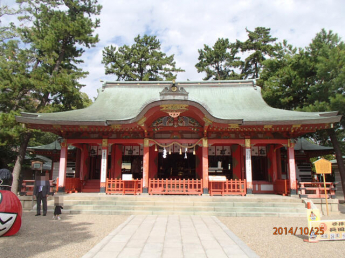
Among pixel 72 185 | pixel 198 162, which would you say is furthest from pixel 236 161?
pixel 72 185

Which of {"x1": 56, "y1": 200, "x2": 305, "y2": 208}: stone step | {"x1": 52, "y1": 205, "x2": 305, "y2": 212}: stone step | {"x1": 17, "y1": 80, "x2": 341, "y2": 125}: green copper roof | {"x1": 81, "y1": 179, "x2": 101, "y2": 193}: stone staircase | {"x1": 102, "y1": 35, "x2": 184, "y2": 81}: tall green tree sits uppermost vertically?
{"x1": 102, "y1": 35, "x2": 184, "y2": 81}: tall green tree

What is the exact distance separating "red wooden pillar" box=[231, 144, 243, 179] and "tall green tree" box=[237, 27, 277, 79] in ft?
67.8

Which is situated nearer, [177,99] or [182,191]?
[177,99]

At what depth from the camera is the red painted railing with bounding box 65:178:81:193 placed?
1258cm

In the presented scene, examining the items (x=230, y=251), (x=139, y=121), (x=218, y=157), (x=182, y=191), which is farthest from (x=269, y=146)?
(x=230, y=251)

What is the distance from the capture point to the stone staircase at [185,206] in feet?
31.6

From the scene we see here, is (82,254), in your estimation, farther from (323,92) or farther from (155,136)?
(323,92)

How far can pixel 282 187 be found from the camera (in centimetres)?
1250

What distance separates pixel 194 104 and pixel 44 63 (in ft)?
41.2

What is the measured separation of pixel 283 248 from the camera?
5.54m

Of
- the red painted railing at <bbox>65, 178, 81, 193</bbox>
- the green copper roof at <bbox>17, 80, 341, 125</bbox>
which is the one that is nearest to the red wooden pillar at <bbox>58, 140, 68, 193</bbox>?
the red painted railing at <bbox>65, 178, 81, 193</bbox>

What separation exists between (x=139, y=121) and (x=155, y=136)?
6.16ft

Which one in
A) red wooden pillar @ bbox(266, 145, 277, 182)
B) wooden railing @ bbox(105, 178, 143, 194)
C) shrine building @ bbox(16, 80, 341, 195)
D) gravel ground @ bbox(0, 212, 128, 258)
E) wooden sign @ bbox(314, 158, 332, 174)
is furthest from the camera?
red wooden pillar @ bbox(266, 145, 277, 182)
